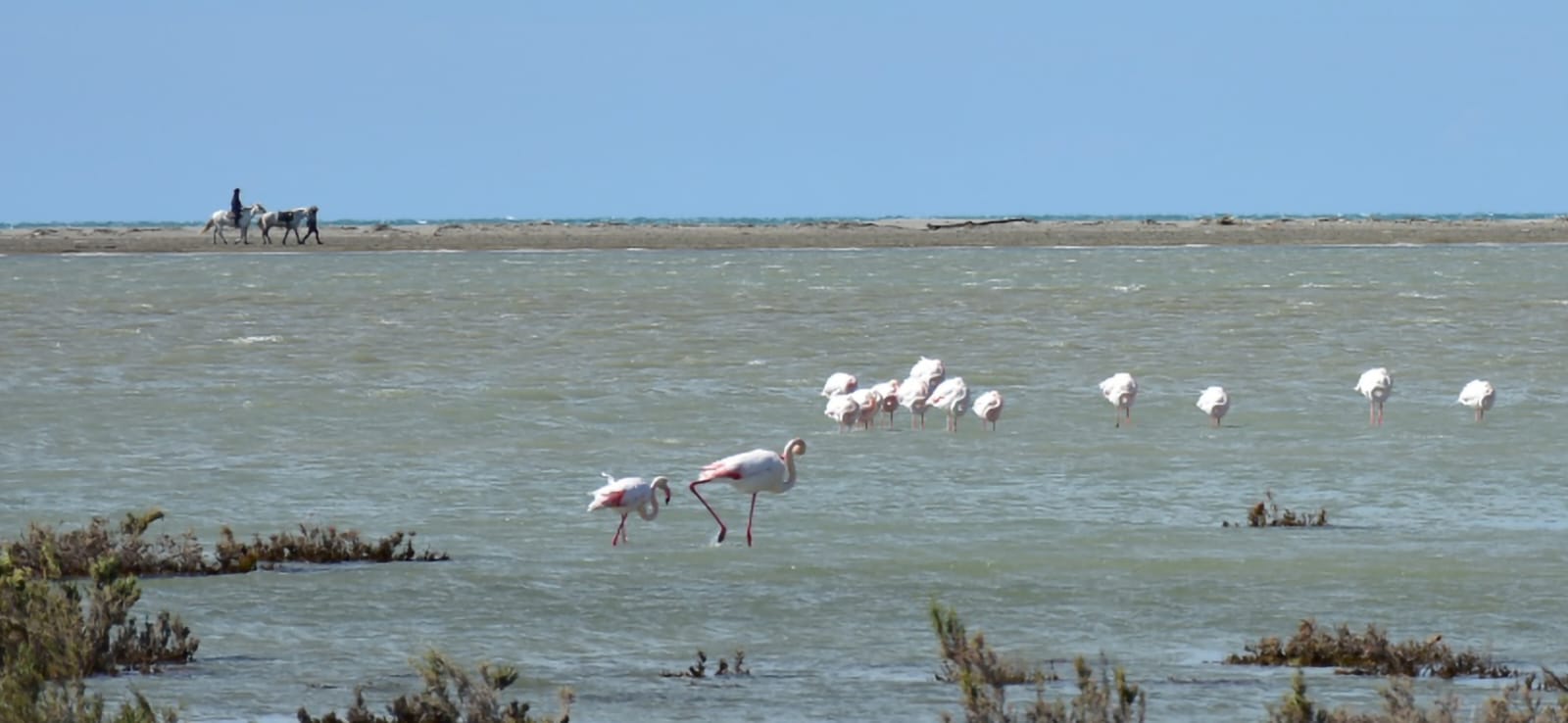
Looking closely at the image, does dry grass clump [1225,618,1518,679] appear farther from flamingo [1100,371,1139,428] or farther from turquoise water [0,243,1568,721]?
flamingo [1100,371,1139,428]

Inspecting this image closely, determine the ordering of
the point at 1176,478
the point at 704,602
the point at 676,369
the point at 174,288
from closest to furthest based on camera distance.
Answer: the point at 704,602 → the point at 1176,478 → the point at 676,369 → the point at 174,288

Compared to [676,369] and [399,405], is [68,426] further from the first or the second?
[676,369]

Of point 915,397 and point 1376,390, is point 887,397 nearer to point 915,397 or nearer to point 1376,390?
point 915,397

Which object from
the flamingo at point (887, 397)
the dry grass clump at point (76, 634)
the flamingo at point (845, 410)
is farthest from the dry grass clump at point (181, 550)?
the flamingo at point (887, 397)

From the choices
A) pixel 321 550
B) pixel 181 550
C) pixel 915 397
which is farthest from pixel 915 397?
pixel 181 550

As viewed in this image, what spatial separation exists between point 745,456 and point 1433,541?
353 centimetres

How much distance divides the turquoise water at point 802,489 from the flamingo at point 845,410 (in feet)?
0.63

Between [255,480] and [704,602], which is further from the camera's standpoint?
[255,480]

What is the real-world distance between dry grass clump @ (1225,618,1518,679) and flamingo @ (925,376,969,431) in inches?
354

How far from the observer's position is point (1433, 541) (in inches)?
501

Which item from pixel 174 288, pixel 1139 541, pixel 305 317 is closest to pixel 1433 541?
pixel 1139 541

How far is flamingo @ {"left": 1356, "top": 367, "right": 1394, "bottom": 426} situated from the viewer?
19.1 metres

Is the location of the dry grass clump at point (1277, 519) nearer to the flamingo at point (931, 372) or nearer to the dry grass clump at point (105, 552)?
the dry grass clump at point (105, 552)

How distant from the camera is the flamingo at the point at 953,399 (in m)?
18.7
